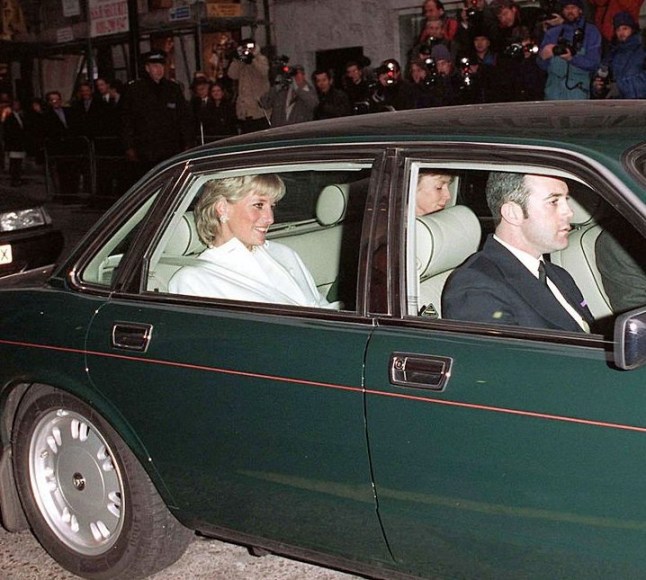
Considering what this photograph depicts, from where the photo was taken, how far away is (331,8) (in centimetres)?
2170

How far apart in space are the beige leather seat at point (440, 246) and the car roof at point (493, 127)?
1.00ft

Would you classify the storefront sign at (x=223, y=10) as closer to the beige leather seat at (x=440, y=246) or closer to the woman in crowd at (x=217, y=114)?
the woman in crowd at (x=217, y=114)

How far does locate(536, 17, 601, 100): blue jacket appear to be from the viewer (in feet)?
35.3

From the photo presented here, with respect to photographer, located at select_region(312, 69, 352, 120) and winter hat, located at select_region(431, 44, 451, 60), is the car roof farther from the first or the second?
photographer, located at select_region(312, 69, 352, 120)

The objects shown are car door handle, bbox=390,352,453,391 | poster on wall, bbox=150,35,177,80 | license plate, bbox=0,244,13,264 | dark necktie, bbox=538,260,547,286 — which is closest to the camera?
car door handle, bbox=390,352,453,391

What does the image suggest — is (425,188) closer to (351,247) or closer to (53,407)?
(351,247)

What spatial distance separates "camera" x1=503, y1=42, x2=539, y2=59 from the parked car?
15.8ft

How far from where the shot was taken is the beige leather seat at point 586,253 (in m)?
3.89

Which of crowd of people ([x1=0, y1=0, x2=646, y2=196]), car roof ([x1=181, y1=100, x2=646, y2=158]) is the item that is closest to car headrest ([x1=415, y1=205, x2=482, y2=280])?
car roof ([x1=181, y1=100, x2=646, y2=158])

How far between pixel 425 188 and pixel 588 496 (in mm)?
1214

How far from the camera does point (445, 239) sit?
3635 millimetres

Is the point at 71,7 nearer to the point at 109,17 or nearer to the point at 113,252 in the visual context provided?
the point at 109,17

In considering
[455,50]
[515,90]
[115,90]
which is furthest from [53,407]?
[115,90]

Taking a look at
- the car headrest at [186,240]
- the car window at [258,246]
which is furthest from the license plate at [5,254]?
the car headrest at [186,240]
